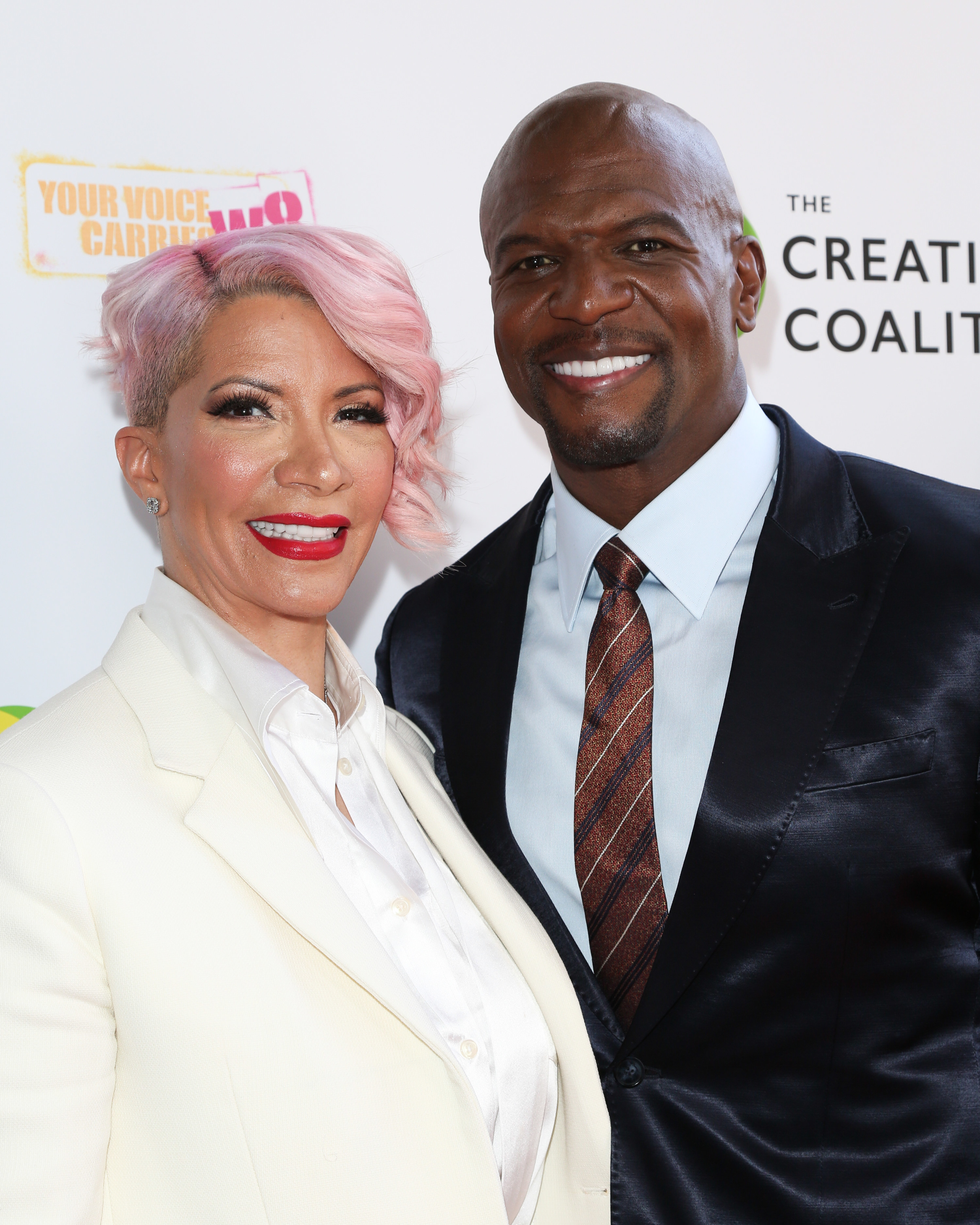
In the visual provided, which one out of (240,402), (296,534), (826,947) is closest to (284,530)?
(296,534)

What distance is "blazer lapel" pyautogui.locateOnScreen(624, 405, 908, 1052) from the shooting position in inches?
61.6

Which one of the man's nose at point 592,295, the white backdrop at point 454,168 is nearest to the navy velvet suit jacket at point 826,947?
the man's nose at point 592,295

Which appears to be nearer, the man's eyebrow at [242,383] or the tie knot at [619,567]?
the man's eyebrow at [242,383]

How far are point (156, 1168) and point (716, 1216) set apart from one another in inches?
30.4

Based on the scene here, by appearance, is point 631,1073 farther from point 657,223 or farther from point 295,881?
point 657,223

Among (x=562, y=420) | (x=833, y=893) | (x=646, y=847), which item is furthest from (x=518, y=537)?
(x=833, y=893)

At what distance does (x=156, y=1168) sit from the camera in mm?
1290

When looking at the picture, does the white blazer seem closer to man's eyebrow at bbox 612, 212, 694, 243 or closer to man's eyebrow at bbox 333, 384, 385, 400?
man's eyebrow at bbox 333, 384, 385, 400

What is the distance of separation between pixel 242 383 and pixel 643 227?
666 millimetres

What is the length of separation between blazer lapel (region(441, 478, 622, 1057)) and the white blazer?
0.34 m

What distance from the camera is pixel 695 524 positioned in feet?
5.86

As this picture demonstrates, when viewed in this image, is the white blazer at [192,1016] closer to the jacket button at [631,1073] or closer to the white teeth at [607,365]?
the jacket button at [631,1073]

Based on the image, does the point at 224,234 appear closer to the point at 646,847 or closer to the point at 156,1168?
the point at 646,847

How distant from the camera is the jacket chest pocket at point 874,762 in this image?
1587 millimetres
